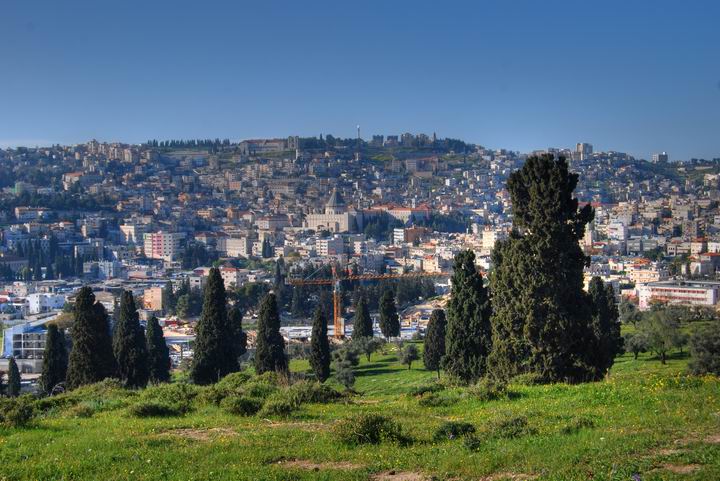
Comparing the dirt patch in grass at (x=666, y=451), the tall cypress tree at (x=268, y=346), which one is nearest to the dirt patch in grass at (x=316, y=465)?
the dirt patch in grass at (x=666, y=451)

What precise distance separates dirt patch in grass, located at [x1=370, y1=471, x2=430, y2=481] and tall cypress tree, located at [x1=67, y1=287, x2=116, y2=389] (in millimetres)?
12105

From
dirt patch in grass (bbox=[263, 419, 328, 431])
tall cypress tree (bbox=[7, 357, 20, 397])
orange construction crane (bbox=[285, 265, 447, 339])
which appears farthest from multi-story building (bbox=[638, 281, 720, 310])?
dirt patch in grass (bbox=[263, 419, 328, 431])

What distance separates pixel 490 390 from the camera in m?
8.52

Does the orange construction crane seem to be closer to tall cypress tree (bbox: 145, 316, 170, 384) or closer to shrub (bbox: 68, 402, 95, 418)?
tall cypress tree (bbox: 145, 316, 170, 384)

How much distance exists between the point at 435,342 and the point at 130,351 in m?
8.10

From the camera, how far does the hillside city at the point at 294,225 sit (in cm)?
5266

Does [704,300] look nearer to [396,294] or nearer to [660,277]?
[660,277]

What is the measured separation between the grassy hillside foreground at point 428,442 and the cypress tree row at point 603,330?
247 cm

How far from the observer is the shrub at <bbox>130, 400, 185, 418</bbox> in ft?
27.0

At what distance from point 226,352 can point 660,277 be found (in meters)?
41.2

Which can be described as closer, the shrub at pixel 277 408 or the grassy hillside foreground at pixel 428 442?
the grassy hillside foreground at pixel 428 442

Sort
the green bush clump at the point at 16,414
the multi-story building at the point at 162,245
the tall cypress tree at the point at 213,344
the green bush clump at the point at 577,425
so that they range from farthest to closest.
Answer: the multi-story building at the point at 162,245 → the tall cypress tree at the point at 213,344 → the green bush clump at the point at 16,414 → the green bush clump at the point at 577,425

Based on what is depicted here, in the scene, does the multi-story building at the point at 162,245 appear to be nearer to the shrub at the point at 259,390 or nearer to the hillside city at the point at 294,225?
the hillside city at the point at 294,225

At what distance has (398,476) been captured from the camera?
554cm
